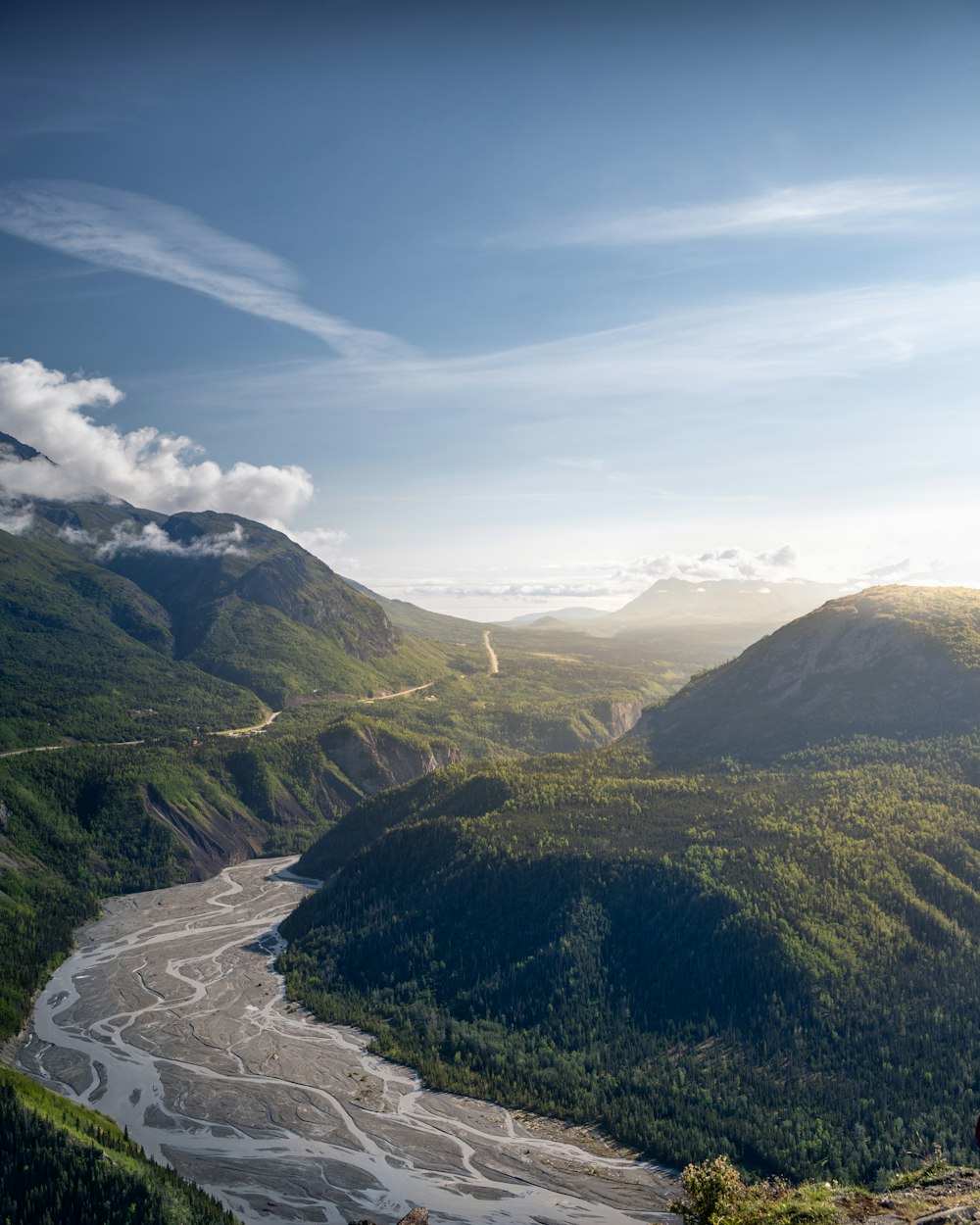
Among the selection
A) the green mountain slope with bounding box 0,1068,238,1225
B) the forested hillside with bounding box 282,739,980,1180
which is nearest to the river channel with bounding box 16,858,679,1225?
the forested hillside with bounding box 282,739,980,1180

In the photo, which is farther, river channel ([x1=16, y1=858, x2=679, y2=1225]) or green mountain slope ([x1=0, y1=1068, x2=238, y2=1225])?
river channel ([x1=16, y1=858, x2=679, y2=1225])

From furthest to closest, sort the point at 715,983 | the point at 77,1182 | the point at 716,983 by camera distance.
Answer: the point at 715,983 → the point at 716,983 → the point at 77,1182

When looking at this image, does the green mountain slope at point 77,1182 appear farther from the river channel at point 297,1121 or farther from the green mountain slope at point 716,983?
the green mountain slope at point 716,983

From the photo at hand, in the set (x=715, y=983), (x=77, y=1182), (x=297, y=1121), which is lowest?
(x=297, y=1121)

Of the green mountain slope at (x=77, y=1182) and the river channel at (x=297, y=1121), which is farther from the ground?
the green mountain slope at (x=77, y=1182)

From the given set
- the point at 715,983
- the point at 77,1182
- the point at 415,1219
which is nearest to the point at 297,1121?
the point at 415,1219

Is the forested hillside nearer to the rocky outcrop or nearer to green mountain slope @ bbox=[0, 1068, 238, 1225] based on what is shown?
the rocky outcrop

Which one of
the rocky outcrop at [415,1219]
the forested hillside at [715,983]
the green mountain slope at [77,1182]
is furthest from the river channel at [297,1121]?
the green mountain slope at [77,1182]

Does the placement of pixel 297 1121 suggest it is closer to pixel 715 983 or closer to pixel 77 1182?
pixel 77 1182

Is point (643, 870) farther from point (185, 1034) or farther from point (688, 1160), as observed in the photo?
point (185, 1034)

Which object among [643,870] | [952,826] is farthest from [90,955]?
[952,826]
